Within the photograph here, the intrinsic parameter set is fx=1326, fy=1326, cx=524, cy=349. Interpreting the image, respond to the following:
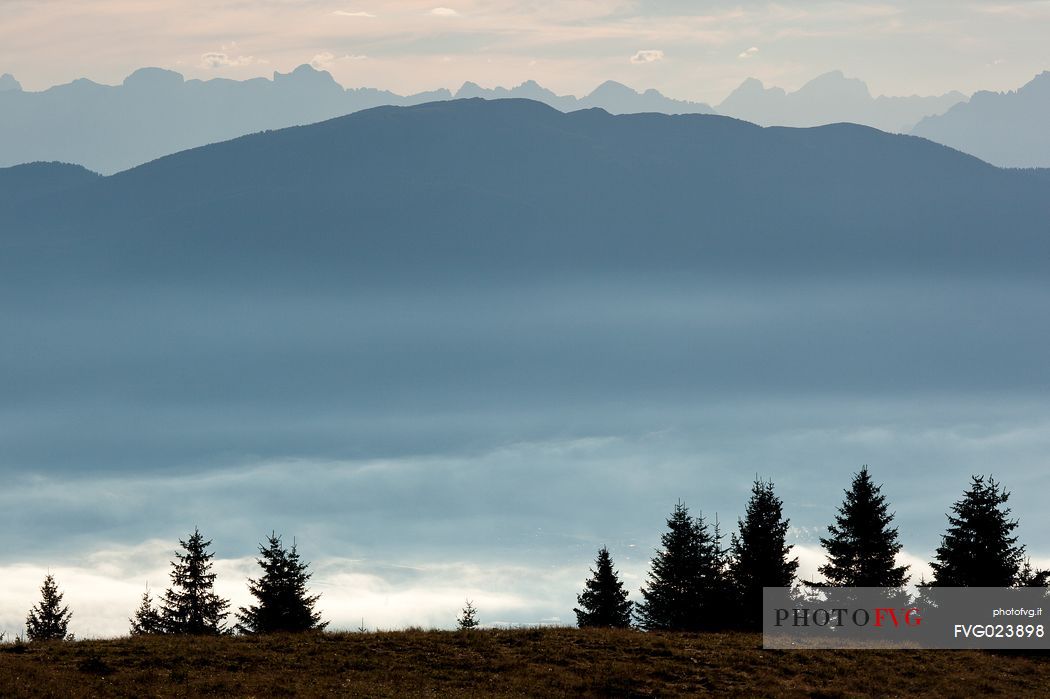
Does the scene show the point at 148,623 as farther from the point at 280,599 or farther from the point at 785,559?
the point at 785,559

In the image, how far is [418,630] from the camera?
50062mm

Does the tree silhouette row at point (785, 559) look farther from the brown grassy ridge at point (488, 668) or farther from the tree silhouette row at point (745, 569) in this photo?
the brown grassy ridge at point (488, 668)

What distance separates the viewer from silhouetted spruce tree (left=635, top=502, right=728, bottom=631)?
60062 millimetres

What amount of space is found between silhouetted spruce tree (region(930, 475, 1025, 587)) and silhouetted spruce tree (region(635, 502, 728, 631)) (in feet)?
31.7

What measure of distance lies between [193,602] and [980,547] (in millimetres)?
37495

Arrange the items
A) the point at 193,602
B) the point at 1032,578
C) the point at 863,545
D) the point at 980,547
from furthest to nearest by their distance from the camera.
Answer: the point at 193,602 → the point at 863,545 → the point at 1032,578 → the point at 980,547

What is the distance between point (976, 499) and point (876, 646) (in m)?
12.7

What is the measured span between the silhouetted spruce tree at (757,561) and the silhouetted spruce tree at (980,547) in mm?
6865

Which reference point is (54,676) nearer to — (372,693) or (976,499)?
(372,693)

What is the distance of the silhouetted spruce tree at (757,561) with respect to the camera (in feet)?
197

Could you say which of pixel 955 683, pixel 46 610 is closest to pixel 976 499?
pixel 955 683

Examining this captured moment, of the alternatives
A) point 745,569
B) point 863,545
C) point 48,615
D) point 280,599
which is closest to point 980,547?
point 863,545

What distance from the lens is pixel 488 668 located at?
45125mm

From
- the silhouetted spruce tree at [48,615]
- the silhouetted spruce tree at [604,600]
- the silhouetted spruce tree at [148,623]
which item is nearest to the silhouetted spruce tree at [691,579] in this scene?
the silhouetted spruce tree at [604,600]
